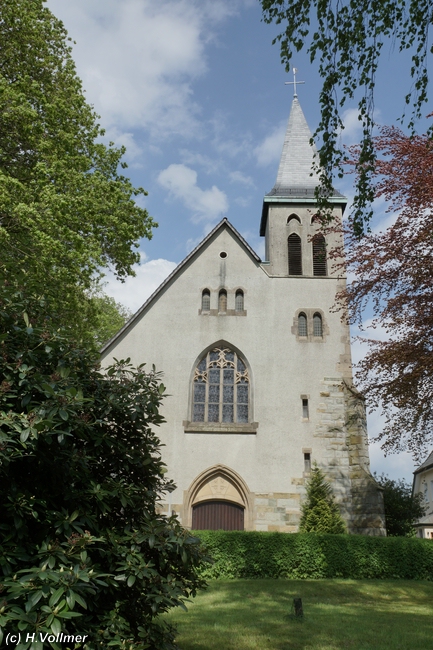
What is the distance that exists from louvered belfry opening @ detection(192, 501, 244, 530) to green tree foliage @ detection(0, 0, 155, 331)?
25.9 ft

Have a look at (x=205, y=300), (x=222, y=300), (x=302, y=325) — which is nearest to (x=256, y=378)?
(x=302, y=325)

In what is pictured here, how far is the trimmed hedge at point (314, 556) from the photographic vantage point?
1567 centimetres

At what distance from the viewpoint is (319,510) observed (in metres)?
17.8

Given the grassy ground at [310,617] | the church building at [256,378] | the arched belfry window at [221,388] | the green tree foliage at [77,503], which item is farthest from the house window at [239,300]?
the green tree foliage at [77,503]

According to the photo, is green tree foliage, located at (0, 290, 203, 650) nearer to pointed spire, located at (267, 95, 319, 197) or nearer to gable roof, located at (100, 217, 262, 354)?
gable roof, located at (100, 217, 262, 354)

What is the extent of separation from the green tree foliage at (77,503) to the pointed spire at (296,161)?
64.5 ft

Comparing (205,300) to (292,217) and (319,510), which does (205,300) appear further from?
(319,510)

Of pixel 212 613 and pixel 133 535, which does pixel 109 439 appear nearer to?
pixel 133 535

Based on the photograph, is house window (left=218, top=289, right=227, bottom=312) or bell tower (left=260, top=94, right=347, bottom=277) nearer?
house window (left=218, top=289, right=227, bottom=312)

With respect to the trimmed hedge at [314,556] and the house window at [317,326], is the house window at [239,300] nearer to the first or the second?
the house window at [317,326]

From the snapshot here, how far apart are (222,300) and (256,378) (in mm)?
3477

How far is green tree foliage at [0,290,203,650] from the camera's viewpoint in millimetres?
3775

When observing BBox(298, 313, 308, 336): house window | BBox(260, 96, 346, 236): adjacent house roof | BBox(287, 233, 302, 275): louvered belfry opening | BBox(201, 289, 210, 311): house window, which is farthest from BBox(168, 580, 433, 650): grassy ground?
BBox(260, 96, 346, 236): adjacent house roof

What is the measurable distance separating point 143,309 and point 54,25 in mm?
9888
